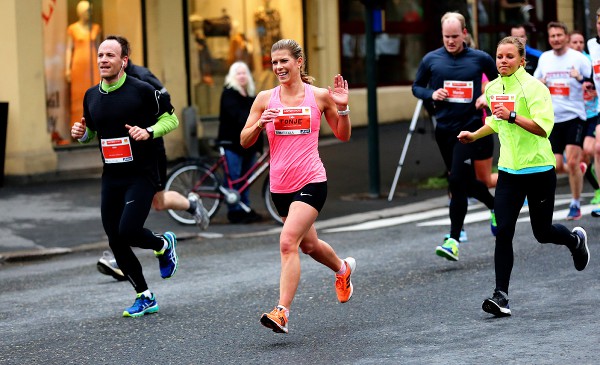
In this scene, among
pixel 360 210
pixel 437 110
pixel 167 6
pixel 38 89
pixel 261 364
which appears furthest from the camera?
pixel 167 6

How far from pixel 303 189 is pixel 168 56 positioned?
12.7 meters

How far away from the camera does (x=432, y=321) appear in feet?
27.2

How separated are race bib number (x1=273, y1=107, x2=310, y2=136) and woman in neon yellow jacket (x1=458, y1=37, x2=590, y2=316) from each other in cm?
126

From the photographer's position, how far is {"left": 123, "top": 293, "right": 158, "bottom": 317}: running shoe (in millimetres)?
9031

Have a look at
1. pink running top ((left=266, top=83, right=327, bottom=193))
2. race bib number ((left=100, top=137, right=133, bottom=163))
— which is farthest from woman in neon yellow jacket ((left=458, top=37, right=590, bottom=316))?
race bib number ((left=100, top=137, right=133, bottom=163))

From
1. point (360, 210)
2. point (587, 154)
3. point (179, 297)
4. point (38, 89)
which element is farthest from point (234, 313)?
point (38, 89)

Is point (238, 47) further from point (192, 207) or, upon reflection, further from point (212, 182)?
point (192, 207)

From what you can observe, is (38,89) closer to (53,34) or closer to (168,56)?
(53,34)

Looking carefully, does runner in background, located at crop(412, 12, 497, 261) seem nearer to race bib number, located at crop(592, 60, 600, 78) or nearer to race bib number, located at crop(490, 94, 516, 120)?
race bib number, located at crop(592, 60, 600, 78)

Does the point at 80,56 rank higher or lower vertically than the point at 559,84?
higher

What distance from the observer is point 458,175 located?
429 inches

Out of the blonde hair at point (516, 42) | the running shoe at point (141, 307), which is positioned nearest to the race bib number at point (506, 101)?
the blonde hair at point (516, 42)

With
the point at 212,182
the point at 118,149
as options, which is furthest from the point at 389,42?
the point at 118,149

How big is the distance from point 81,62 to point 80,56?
0.09 meters
